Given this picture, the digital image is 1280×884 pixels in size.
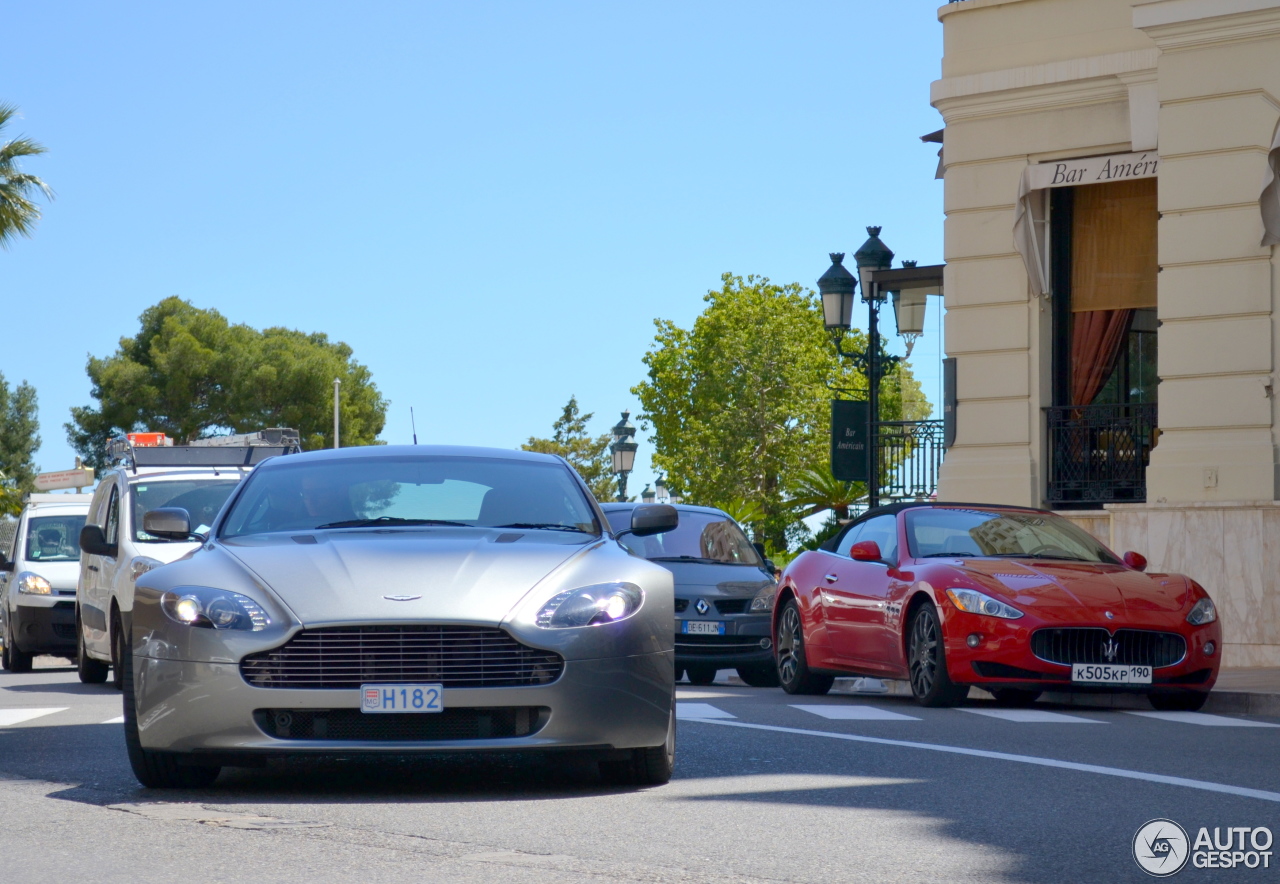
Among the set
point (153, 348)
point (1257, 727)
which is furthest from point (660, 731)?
point (153, 348)

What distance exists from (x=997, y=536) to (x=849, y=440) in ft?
31.5

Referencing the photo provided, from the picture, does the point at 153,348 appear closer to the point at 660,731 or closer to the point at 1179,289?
the point at 1179,289

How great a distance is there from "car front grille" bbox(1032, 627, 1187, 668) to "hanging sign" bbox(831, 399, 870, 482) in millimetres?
10733

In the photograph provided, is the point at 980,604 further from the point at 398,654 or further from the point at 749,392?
the point at 749,392

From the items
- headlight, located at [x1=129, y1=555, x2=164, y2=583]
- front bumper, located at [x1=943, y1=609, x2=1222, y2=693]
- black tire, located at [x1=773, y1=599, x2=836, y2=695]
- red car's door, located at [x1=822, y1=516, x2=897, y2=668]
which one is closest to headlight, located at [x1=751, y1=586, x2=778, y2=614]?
black tire, located at [x1=773, y1=599, x2=836, y2=695]

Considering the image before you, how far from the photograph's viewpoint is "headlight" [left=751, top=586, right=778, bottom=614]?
17.2m

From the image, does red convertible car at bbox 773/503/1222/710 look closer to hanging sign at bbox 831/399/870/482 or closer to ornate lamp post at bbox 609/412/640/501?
hanging sign at bbox 831/399/870/482

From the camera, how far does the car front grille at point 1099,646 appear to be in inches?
494

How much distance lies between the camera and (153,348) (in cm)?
7962

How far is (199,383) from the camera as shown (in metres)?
79.6

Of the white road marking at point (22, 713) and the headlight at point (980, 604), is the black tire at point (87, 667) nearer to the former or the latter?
the white road marking at point (22, 713)

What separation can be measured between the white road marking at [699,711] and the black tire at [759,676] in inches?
171

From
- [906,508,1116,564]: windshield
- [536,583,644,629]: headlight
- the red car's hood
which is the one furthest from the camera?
[906,508,1116,564]: windshield

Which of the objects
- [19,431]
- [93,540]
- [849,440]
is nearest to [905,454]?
[849,440]
